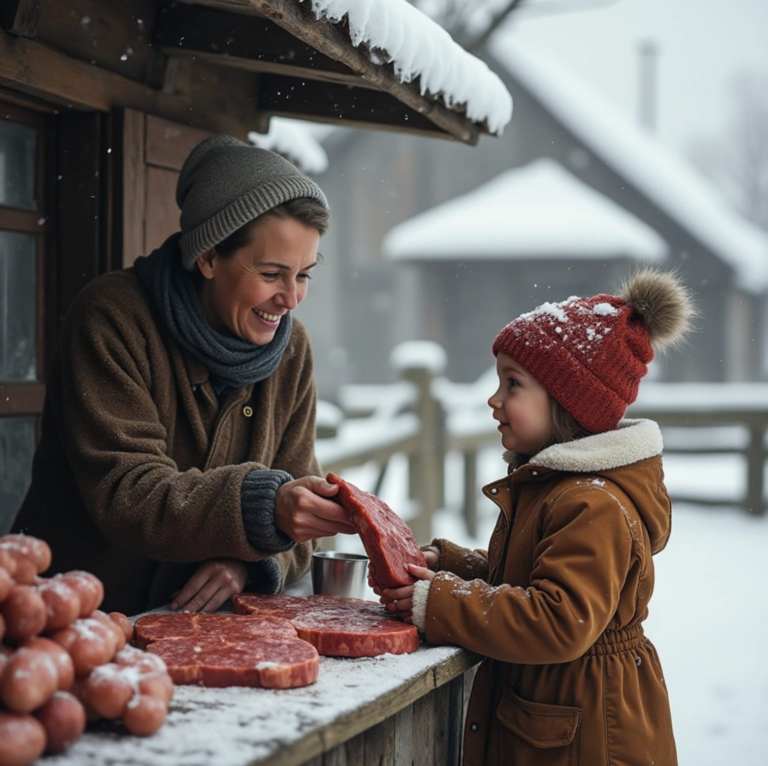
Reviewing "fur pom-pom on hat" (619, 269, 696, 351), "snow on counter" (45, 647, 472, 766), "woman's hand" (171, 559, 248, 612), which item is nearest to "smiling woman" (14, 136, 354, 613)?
"woman's hand" (171, 559, 248, 612)

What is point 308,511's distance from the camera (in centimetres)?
234

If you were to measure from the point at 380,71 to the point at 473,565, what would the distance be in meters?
1.40

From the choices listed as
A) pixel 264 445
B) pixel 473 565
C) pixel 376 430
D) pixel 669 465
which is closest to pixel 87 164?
pixel 264 445

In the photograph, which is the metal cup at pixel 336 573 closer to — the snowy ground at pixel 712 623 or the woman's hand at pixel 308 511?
the woman's hand at pixel 308 511

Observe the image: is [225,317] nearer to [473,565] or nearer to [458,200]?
[473,565]

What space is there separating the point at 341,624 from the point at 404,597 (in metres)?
0.17

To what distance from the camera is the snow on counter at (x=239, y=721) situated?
5.08 feet

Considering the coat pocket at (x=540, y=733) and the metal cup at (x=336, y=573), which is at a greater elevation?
the metal cup at (x=336, y=573)

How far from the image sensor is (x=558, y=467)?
2.35m

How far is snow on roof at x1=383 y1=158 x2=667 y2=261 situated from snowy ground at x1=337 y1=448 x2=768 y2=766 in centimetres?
590

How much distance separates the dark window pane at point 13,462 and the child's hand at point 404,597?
1.81m

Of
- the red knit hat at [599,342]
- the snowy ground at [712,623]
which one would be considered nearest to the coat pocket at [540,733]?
the red knit hat at [599,342]

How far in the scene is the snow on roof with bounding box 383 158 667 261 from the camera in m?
17.2

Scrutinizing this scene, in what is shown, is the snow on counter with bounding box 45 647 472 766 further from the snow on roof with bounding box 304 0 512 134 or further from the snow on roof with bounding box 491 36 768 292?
the snow on roof with bounding box 491 36 768 292
